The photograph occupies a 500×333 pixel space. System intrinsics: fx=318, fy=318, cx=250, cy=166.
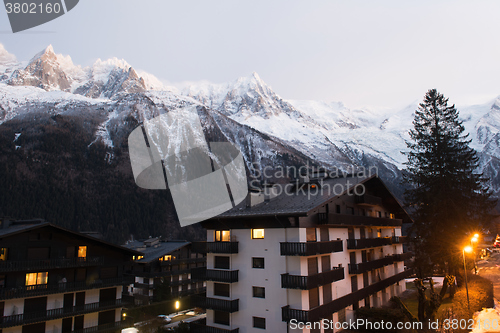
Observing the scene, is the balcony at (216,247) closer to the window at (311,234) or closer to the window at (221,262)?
the window at (221,262)

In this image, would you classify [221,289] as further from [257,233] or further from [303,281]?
[303,281]

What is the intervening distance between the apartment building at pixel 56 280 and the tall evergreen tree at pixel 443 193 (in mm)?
33246

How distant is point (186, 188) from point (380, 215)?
368 ft

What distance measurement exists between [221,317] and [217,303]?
150 cm

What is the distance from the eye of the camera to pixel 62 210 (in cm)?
11388

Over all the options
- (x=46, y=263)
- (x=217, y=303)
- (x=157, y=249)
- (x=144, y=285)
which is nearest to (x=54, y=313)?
(x=46, y=263)

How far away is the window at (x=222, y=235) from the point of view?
28.0 metres

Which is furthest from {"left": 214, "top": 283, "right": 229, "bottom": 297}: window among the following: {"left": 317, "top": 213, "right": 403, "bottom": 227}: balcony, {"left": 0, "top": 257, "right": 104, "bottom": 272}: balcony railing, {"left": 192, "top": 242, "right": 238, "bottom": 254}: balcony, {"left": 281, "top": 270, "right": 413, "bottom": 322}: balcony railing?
{"left": 0, "top": 257, "right": 104, "bottom": 272}: balcony railing

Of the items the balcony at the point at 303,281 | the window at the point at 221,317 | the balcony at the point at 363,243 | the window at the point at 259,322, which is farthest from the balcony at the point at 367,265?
the window at the point at 221,317

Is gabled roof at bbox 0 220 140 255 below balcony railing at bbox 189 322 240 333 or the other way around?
the other way around

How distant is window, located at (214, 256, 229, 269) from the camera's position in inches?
1080

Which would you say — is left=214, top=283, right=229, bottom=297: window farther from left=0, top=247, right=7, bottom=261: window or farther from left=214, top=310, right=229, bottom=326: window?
left=0, top=247, right=7, bottom=261: window

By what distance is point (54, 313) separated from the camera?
26.8 m

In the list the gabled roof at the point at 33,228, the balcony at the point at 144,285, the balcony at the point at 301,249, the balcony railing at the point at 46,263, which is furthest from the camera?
the balcony at the point at 144,285
